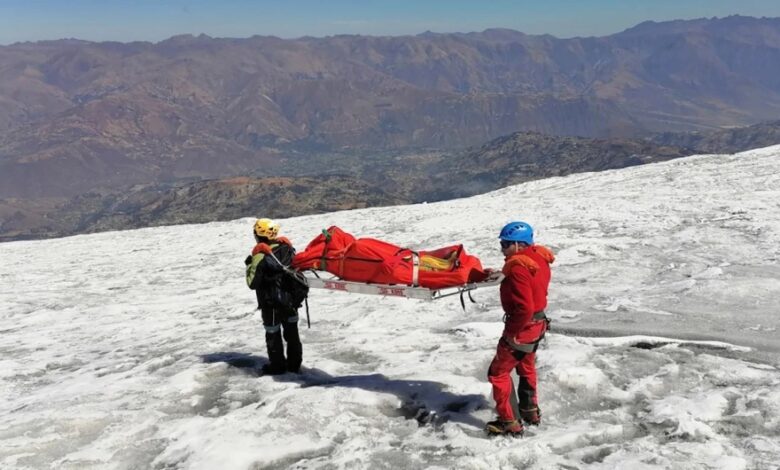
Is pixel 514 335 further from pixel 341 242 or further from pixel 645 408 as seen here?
pixel 341 242

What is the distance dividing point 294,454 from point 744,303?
32.0 feet

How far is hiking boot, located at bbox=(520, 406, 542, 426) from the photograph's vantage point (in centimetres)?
721

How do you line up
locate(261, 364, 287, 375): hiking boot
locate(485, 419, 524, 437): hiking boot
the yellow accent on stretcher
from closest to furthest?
locate(485, 419, 524, 437): hiking boot
the yellow accent on stretcher
locate(261, 364, 287, 375): hiking boot

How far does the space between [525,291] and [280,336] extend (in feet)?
15.1

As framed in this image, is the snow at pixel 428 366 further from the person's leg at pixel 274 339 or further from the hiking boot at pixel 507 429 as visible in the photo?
the person's leg at pixel 274 339

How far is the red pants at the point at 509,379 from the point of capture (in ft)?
22.7

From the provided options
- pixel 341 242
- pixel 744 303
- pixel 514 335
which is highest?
pixel 341 242

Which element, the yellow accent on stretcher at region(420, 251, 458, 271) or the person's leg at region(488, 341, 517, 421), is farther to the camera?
the yellow accent on stretcher at region(420, 251, 458, 271)

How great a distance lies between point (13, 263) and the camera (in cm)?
2548

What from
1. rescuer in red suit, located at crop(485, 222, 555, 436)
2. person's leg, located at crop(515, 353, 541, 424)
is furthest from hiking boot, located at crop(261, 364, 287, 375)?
person's leg, located at crop(515, 353, 541, 424)

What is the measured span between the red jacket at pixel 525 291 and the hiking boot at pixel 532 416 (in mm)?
965

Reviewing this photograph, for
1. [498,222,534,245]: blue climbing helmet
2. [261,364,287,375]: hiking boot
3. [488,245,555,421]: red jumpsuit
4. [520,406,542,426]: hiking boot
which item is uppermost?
[498,222,534,245]: blue climbing helmet

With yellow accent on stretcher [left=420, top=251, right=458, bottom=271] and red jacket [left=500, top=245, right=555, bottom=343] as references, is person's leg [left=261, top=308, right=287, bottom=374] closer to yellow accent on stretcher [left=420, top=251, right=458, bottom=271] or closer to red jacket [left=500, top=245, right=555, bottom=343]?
yellow accent on stretcher [left=420, top=251, right=458, bottom=271]

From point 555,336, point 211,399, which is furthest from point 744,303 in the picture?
point 211,399
